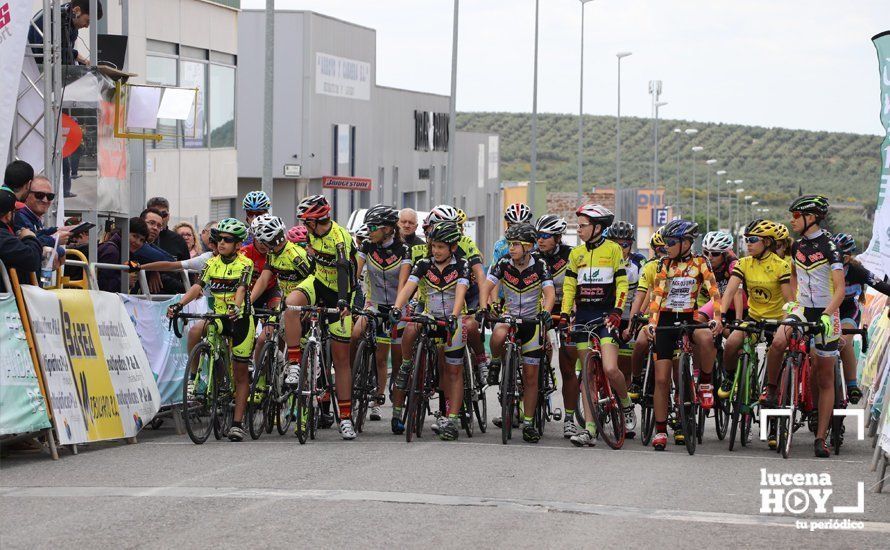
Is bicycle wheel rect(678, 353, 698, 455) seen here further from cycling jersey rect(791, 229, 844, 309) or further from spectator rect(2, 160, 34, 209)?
spectator rect(2, 160, 34, 209)

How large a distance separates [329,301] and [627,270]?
295 cm

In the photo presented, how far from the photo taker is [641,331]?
13703 mm

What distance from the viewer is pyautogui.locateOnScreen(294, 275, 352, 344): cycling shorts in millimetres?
13430

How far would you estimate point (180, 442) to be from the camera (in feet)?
42.9

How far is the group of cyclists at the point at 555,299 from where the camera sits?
13070 millimetres

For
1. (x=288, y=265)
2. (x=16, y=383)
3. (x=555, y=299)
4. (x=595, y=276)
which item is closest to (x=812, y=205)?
(x=595, y=276)

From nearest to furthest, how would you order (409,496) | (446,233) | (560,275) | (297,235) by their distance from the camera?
(409,496) → (446,233) → (560,275) → (297,235)

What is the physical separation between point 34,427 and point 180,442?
202 centimetres

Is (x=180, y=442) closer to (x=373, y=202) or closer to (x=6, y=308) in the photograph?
(x=6, y=308)

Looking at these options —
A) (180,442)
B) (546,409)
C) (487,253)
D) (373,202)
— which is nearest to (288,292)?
(180,442)

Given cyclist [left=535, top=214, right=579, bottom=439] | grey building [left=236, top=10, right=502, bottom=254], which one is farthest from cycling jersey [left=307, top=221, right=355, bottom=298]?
grey building [left=236, top=10, right=502, bottom=254]

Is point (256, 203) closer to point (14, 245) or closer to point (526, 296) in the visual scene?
point (526, 296)

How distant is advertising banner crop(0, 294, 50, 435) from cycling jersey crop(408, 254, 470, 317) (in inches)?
142

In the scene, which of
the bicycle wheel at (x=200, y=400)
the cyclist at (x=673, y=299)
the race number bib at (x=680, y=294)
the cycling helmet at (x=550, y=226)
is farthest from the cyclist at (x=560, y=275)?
the bicycle wheel at (x=200, y=400)
